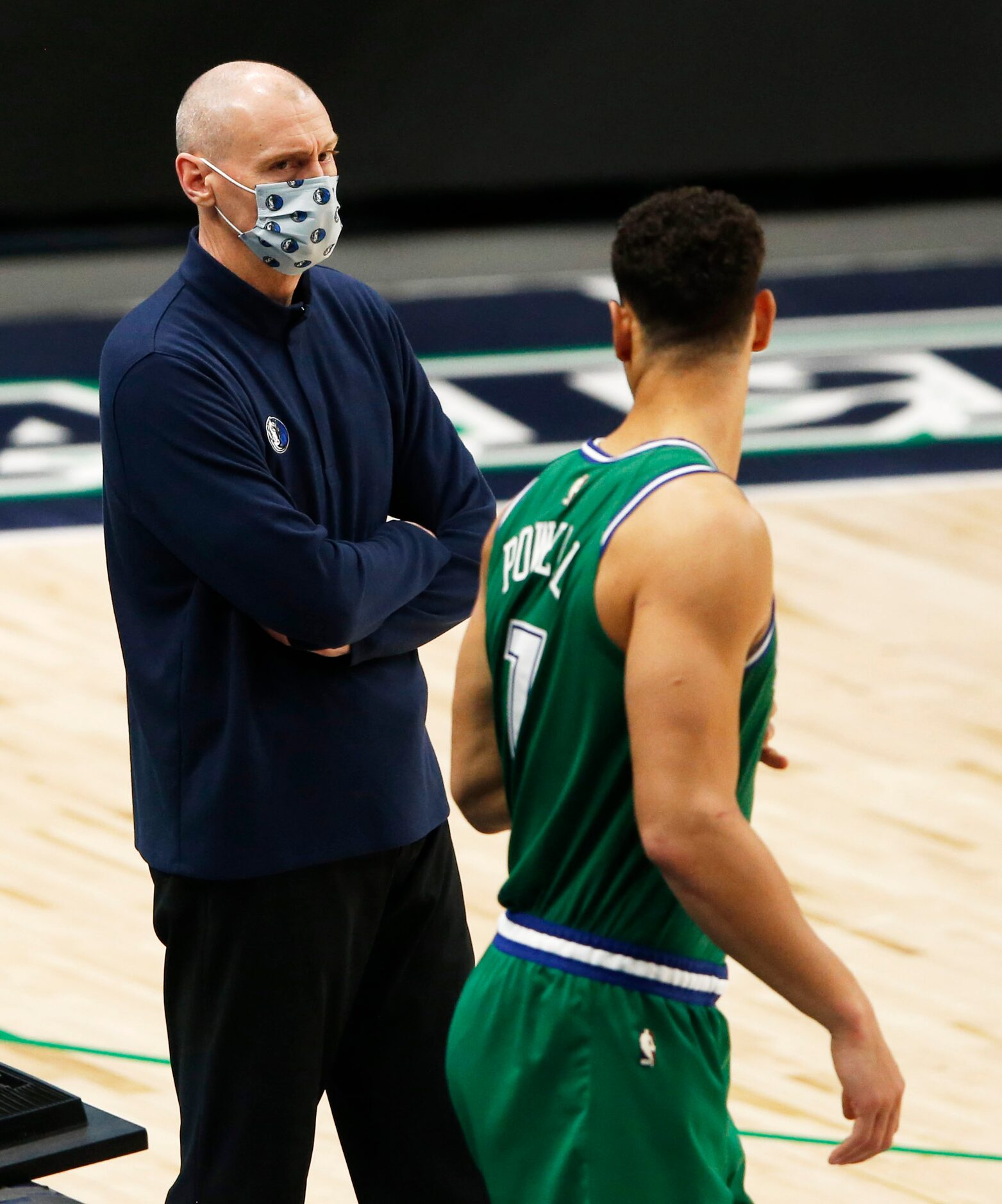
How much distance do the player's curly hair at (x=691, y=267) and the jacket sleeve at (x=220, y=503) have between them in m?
0.59

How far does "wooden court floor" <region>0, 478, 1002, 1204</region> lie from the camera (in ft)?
11.0

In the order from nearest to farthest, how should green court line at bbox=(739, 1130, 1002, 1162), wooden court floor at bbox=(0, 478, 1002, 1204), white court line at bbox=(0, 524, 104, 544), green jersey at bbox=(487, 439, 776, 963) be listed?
green jersey at bbox=(487, 439, 776, 963), green court line at bbox=(739, 1130, 1002, 1162), wooden court floor at bbox=(0, 478, 1002, 1204), white court line at bbox=(0, 524, 104, 544)

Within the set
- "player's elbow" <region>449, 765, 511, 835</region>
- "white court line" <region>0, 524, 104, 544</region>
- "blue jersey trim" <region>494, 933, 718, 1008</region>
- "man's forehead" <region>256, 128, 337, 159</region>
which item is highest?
"man's forehead" <region>256, 128, 337, 159</region>

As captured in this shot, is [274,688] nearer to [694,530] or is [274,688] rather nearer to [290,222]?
[290,222]

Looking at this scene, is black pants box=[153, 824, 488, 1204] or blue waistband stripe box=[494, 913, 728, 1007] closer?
blue waistband stripe box=[494, 913, 728, 1007]

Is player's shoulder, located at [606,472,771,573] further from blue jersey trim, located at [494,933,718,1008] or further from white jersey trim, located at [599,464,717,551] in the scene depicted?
blue jersey trim, located at [494,933,718,1008]

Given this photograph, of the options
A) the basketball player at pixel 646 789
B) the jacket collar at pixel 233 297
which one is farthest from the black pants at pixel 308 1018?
the jacket collar at pixel 233 297

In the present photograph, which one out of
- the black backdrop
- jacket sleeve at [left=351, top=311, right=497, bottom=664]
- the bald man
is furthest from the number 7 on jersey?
the black backdrop

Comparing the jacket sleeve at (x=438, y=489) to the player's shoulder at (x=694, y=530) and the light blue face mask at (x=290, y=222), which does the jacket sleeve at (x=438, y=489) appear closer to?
the light blue face mask at (x=290, y=222)

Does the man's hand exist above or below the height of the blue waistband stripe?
above

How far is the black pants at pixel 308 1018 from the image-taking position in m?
2.41

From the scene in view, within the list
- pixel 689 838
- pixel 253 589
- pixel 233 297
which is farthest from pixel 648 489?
pixel 233 297

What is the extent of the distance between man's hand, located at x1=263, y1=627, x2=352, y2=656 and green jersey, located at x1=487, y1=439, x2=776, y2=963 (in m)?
0.43

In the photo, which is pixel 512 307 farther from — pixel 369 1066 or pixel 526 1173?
pixel 526 1173
